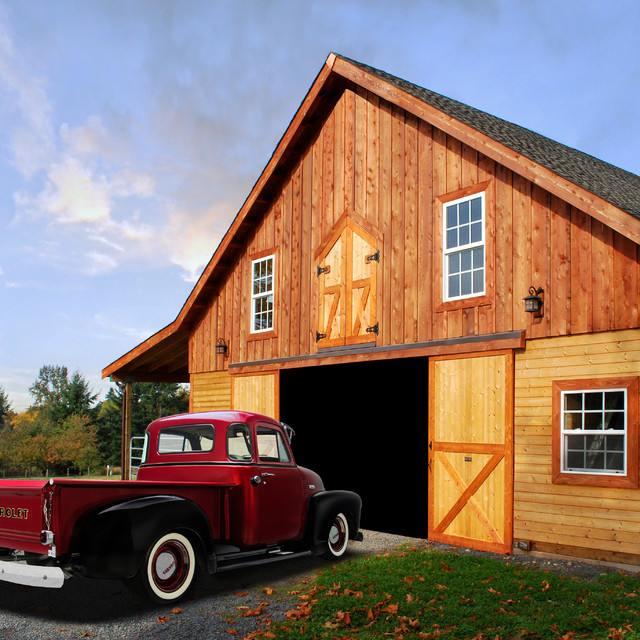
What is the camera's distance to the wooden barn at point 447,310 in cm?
1032

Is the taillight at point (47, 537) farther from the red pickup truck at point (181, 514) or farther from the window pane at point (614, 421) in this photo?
the window pane at point (614, 421)

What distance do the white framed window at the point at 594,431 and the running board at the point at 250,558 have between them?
160 inches

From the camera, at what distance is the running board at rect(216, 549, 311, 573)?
8.70 metres

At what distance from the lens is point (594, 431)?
407 inches

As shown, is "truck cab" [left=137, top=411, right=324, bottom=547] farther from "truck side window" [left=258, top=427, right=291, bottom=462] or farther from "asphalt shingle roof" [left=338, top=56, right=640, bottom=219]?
"asphalt shingle roof" [left=338, top=56, right=640, bottom=219]

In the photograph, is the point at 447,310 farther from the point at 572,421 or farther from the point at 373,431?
the point at 373,431

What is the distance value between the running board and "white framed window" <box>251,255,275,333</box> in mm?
6718

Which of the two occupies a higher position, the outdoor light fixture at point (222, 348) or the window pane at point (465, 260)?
the window pane at point (465, 260)

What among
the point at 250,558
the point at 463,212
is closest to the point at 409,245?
the point at 463,212

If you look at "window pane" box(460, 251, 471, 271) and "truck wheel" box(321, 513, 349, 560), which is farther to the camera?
"window pane" box(460, 251, 471, 271)

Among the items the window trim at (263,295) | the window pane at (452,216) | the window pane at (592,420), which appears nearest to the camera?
the window pane at (592,420)

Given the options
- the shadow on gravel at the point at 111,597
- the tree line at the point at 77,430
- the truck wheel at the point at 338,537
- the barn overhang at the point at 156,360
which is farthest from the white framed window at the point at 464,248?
the tree line at the point at 77,430

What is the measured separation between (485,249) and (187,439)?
219 inches

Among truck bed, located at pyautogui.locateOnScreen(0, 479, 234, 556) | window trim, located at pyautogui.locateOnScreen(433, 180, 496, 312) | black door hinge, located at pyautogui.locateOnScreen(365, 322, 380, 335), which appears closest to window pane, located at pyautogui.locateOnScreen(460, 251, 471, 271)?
window trim, located at pyautogui.locateOnScreen(433, 180, 496, 312)
